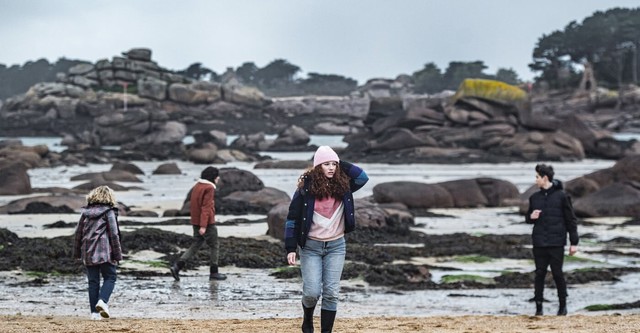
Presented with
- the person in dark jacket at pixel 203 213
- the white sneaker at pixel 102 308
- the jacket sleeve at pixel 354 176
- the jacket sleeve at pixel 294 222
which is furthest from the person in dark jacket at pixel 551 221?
the white sneaker at pixel 102 308

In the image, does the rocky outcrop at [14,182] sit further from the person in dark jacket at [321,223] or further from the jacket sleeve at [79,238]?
the person in dark jacket at [321,223]

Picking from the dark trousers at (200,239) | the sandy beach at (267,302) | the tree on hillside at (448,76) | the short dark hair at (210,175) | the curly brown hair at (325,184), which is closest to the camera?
the curly brown hair at (325,184)

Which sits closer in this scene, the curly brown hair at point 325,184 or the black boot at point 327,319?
the curly brown hair at point 325,184

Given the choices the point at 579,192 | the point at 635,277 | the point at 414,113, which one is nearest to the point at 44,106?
the point at 414,113

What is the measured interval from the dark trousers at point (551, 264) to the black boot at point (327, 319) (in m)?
4.35

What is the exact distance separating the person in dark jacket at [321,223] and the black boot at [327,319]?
0.09 metres

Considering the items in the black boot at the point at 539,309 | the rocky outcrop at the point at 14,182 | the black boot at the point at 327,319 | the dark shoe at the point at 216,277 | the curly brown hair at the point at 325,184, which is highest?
the curly brown hair at the point at 325,184

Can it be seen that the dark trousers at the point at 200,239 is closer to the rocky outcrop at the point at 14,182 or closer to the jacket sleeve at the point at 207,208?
the jacket sleeve at the point at 207,208

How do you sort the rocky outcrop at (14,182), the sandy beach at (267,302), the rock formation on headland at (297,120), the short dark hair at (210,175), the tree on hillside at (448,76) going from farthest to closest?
the tree on hillside at (448,76) → the rock formation on headland at (297,120) → the rocky outcrop at (14,182) → the short dark hair at (210,175) → the sandy beach at (267,302)

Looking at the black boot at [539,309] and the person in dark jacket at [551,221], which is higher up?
the person in dark jacket at [551,221]

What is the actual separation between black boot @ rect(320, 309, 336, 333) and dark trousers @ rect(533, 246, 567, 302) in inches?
171

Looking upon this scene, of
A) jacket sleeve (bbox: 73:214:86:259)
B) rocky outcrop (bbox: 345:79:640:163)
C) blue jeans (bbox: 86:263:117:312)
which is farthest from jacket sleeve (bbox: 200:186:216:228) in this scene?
rocky outcrop (bbox: 345:79:640:163)

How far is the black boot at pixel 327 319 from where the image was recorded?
30.5 feet

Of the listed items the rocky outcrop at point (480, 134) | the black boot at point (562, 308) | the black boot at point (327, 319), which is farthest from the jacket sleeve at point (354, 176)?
the rocky outcrop at point (480, 134)
